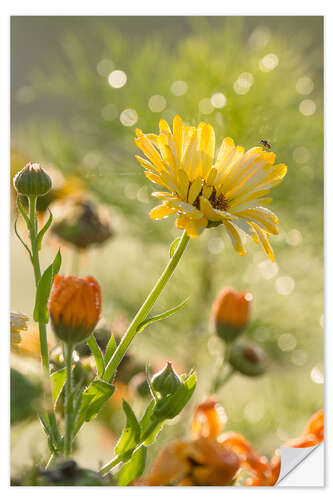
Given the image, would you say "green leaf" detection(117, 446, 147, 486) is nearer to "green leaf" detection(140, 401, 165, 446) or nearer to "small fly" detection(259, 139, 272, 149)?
"green leaf" detection(140, 401, 165, 446)

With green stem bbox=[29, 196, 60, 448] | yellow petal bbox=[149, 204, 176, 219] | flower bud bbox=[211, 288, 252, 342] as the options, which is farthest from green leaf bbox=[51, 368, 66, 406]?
A: flower bud bbox=[211, 288, 252, 342]

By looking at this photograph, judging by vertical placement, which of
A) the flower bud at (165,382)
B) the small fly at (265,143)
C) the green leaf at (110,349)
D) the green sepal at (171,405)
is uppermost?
the small fly at (265,143)

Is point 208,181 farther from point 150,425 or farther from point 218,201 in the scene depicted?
point 150,425

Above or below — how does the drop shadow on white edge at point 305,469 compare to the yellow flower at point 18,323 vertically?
below

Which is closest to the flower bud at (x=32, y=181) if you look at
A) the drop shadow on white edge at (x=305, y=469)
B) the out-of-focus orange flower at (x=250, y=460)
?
the out-of-focus orange flower at (x=250, y=460)

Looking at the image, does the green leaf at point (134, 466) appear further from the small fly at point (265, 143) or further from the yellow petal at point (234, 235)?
the small fly at point (265, 143)
